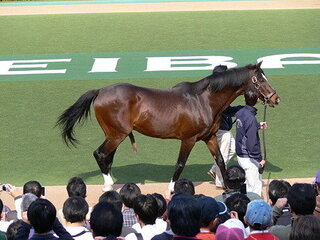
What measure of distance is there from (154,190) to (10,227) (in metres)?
4.73

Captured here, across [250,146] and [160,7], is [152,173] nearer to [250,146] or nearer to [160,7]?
[250,146]

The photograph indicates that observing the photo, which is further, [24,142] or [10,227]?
[24,142]

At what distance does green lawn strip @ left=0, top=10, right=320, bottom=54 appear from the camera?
1959 cm

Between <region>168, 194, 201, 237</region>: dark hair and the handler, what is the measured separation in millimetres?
4795

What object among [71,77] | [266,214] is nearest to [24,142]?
[71,77]

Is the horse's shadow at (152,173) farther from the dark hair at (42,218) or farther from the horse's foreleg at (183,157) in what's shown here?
the dark hair at (42,218)

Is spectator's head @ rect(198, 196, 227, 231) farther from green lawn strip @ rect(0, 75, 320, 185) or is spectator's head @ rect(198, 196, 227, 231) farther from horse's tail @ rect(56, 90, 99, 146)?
green lawn strip @ rect(0, 75, 320, 185)

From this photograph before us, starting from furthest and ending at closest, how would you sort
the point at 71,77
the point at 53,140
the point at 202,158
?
the point at 71,77, the point at 53,140, the point at 202,158

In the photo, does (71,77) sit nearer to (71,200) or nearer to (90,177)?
(90,177)

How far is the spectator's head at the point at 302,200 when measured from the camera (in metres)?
6.16

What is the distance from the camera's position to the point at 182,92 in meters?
10.7

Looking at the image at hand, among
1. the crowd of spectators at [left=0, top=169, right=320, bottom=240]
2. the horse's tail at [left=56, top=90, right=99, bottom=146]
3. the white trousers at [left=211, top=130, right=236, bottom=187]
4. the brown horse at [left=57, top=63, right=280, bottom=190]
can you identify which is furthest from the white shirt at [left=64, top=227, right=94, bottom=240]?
the white trousers at [left=211, top=130, right=236, bottom=187]

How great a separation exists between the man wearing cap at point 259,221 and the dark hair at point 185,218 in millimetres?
732

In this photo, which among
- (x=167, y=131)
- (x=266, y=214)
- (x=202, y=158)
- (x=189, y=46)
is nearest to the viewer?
(x=266, y=214)
